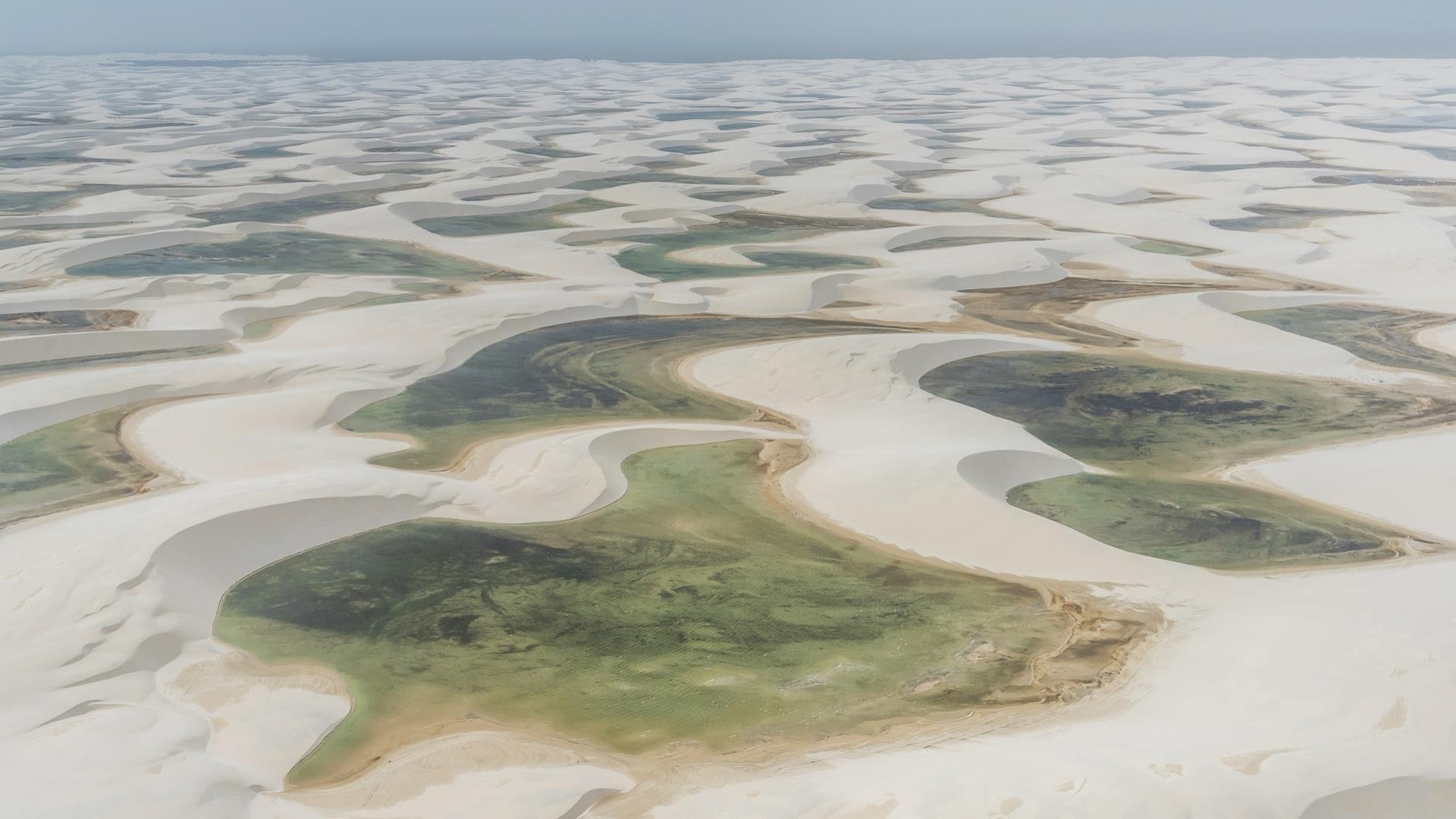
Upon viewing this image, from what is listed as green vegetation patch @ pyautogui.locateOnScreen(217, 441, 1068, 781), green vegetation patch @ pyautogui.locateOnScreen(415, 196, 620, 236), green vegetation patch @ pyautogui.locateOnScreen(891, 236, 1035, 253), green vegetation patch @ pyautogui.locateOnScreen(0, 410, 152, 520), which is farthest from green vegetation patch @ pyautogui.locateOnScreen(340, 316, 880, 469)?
green vegetation patch @ pyautogui.locateOnScreen(415, 196, 620, 236)

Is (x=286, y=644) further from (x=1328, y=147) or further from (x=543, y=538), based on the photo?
(x=1328, y=147)

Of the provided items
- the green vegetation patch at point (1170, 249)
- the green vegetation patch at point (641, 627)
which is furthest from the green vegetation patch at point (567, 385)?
the green vegetation patch at point (1170, 249)

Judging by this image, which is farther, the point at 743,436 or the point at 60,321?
the point at 60,321

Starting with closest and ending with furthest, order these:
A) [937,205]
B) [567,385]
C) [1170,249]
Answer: [567,385], [1170,249], [937,205]

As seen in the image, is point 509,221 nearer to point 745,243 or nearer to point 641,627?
point 745,243

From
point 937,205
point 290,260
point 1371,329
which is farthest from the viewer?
point 937,205

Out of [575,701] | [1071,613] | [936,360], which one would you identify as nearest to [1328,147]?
[936,360]

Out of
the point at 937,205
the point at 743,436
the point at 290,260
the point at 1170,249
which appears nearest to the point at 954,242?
the point at 1170,249

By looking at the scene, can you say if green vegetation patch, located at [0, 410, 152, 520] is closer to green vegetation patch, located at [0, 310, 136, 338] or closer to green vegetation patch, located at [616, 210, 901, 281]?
green vegetation patch, located at [0, 310, 136, 338]
